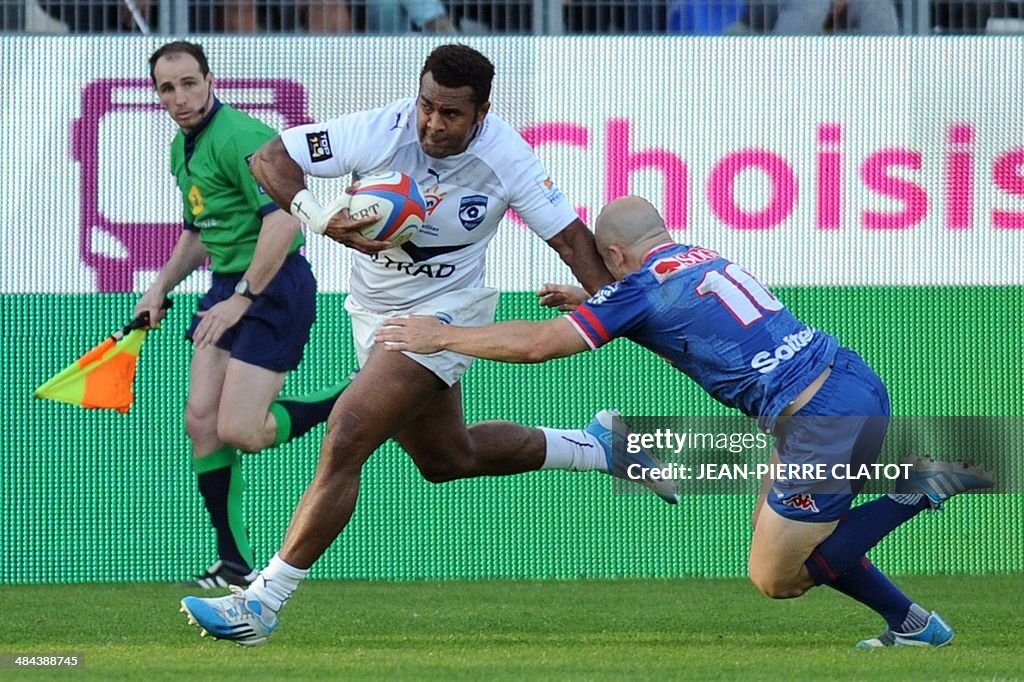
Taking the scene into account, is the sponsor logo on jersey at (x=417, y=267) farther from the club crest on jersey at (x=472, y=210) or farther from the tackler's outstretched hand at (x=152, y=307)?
the tackler's outstretched hand at (x=152, y=307)

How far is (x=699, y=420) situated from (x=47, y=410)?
3136mm

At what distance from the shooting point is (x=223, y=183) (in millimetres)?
8289

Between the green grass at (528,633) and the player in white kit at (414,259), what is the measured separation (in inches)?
16.4

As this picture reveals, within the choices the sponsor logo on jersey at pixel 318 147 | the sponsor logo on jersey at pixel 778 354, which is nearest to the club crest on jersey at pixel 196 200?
the sponsor logo on jersey at pixel 318 147

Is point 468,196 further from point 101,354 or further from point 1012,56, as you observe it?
point 1012,56

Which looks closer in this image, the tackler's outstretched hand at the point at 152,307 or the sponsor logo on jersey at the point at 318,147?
the sponsor logo on jersey at the point at 318,147

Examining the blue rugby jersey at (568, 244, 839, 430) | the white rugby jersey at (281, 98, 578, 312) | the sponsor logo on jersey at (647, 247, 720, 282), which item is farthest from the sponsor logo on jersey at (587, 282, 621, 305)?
the white rugby jersey at (281, 98, 578, 312)

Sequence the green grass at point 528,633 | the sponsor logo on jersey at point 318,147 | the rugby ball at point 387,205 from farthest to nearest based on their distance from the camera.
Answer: the sponsor logo on jersey at point 318,147 → the rugby ball at point 387,205 → the green grass at point 528,633

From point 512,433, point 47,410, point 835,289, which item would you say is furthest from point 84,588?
point 835,289

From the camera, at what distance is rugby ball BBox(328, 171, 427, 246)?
632cm

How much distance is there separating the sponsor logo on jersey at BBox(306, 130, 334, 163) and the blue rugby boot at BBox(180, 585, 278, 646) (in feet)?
4.93

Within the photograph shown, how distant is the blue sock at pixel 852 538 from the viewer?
6340 millimetres

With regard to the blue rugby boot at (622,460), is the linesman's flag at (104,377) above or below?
above

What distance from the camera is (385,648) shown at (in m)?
6.53
